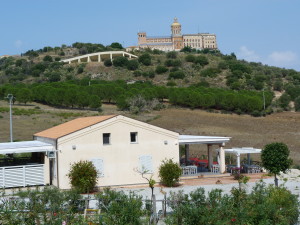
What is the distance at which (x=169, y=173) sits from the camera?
24250 millimetres

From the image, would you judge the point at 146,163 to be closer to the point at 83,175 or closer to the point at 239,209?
the point at 83,175

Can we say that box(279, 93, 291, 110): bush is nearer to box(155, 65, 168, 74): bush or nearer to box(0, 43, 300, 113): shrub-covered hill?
box(0, 43, 300, 113): shrub-covered hill

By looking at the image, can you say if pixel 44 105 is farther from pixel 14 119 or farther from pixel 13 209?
pixel 13 209

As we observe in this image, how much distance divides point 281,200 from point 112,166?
1188cm

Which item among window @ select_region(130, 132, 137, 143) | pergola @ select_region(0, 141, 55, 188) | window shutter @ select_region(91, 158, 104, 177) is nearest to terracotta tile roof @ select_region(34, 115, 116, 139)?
pergola @ select_region(0, 141, 55, 188)

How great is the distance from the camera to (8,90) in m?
69.9

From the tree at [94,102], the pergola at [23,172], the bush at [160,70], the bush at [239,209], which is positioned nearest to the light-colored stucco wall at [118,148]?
the pergola at [23,172]

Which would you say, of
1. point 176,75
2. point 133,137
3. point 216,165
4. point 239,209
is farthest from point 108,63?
point 239,209

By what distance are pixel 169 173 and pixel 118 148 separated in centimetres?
287

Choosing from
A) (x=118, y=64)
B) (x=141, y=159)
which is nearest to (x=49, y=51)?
(x=118, y=64)

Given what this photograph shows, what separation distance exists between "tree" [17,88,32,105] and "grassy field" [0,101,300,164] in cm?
115

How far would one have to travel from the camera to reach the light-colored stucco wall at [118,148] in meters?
23.7

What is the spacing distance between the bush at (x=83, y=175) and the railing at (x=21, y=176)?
6.15ft

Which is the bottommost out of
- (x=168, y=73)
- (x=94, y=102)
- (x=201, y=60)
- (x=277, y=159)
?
(x=277, y=159)
